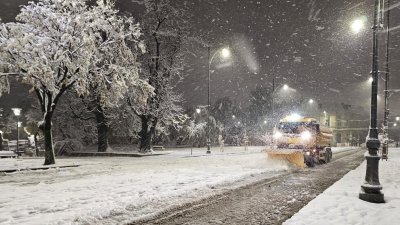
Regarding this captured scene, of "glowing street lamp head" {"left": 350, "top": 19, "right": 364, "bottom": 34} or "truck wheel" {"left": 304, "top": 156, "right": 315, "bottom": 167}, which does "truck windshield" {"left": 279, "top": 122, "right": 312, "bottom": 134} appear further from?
"glowing street lamp head" {"left": 350, "top": 19, "right": 364, "bottom": 34}

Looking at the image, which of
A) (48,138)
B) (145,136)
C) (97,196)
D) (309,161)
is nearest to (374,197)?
(97,196)

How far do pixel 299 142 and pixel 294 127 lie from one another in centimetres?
150

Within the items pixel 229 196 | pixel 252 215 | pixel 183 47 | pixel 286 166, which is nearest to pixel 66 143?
pixel 183 47

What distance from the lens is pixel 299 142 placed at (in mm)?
21984

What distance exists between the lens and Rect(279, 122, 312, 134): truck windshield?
2281 cm

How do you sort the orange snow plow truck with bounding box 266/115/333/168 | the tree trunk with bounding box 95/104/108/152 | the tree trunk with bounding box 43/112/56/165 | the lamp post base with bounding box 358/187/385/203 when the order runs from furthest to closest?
the tree trunk with bounding box 95/104/108/152
the tree trunk with bounding box 43/112/56/165
the orange snow plow truck with bounding box 266/115/333/168
the lamp post base with bounding box 358/187/385/203

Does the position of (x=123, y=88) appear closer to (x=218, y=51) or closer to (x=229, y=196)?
(x=229, y=196)

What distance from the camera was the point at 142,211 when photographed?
927cm

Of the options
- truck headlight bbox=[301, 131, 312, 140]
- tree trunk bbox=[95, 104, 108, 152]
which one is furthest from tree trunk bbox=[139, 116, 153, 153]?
truck headlight bbox=[301, 131, 312, 140]

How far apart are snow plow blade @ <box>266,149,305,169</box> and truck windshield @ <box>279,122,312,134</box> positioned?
2.26 meters

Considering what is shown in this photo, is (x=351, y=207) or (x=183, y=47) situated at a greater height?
(x=183, y=47)

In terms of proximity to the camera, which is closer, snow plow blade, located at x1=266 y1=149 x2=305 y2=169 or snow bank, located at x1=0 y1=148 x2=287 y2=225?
A: snow bank, located at x1=0 y1=148 x2=287 y2=225

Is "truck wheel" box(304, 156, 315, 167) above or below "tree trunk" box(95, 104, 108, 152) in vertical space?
below

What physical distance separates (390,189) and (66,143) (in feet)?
109
